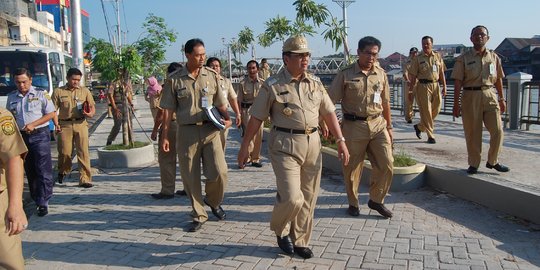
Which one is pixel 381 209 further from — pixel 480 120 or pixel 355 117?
pixel 480 120

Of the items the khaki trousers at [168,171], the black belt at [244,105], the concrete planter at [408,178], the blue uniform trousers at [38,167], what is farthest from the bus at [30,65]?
the concrete planter at [408,178]

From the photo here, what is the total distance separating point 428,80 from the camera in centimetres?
853

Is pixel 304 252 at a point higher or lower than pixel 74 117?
lower

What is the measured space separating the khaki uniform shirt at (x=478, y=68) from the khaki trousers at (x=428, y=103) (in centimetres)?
267

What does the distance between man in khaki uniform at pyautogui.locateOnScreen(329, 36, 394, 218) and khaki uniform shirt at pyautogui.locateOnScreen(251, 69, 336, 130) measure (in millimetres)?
896

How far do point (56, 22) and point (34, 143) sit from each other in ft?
236

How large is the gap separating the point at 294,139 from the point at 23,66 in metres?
11.8

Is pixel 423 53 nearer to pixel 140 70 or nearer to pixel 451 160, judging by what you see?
pixel 451 160

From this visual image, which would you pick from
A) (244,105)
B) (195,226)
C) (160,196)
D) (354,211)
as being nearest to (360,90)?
(354,211)

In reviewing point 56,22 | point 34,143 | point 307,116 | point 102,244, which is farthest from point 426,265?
point 56,22

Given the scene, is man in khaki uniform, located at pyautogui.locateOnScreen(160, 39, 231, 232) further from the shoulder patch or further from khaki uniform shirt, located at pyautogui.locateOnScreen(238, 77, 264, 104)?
khaki uniform shirt, located at pyautogui.locateOnScreen(238, 77, 264, 104)

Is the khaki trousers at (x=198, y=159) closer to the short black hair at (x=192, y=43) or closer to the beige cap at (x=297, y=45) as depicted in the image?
the short black hair at (x=192, y=43)

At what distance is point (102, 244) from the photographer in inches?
175

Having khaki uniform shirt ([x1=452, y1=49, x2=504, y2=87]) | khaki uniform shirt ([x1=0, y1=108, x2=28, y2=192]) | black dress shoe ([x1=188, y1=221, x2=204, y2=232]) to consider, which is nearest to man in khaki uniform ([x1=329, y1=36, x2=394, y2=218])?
khaki uniform shirt ([x1=452, y1=49, x2=504, y2=87])
